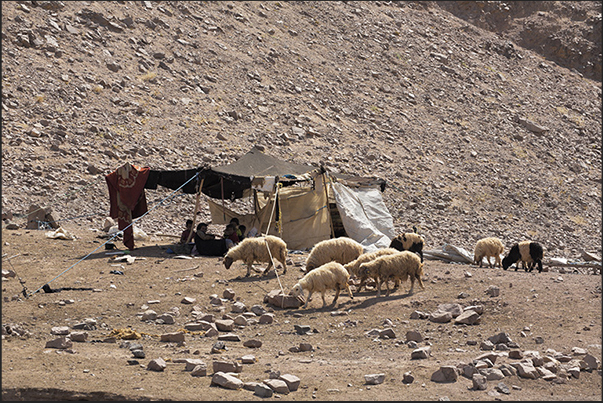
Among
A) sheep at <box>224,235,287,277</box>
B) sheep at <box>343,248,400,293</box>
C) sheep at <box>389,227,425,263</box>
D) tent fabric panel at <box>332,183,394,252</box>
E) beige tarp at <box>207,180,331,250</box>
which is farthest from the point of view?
beige tarp at <box>207,180,331,250</box>

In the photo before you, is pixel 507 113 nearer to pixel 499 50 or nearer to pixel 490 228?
pixel 499 50

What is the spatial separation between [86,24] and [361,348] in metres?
23.8

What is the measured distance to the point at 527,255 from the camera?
591 inches

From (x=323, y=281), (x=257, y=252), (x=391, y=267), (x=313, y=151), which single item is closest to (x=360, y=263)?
(x=391, y=267)

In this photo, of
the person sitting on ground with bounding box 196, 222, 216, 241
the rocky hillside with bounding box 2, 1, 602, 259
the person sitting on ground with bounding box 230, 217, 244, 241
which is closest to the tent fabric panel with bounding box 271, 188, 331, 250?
the person sitting on ground with bounding box 230, 217, 244, 241

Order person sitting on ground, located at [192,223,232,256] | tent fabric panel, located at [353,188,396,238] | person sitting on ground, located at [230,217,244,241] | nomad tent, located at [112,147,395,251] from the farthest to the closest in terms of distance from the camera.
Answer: tent fabric panel, located at [353,188,396,238] → nomad tent, located at [112,147,395,251] → person sitting on ground, located at [230,217,244,241] → person sitting on ground, located at [192,223,232,256]

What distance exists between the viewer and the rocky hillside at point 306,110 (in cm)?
2284

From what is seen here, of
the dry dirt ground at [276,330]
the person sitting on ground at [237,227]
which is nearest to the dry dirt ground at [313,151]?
the dry dirt ground at [276,330]

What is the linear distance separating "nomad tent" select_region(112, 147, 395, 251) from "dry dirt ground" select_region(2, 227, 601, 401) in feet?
7.87

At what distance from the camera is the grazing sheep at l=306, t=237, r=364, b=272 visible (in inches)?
507

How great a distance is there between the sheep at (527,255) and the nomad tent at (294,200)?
2.89m

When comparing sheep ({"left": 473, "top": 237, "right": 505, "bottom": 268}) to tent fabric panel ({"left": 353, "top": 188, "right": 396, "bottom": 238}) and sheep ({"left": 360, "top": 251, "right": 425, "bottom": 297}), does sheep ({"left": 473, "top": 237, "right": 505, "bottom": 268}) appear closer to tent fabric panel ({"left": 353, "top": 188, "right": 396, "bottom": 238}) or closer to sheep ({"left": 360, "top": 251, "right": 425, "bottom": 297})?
tent fabric panel ({"left": 353, "top": 188, "right": 396, "bottom": 238})

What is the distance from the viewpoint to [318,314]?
10.4 m

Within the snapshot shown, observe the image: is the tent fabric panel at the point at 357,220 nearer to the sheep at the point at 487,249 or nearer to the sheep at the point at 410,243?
the sheep at the point at 410,243
